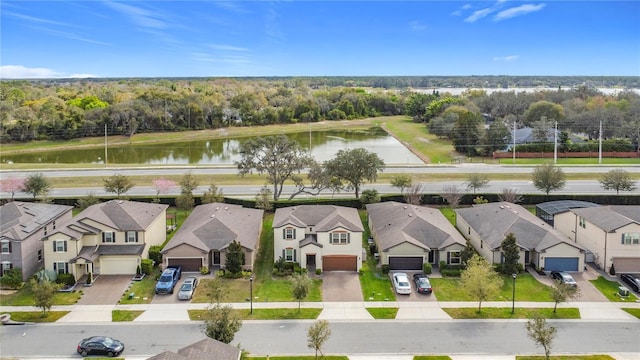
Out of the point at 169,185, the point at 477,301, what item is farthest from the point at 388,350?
the point at 169,185

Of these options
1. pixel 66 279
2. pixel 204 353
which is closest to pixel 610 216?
pixel 204 353

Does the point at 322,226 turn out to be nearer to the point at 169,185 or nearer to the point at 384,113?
the point at 169,185

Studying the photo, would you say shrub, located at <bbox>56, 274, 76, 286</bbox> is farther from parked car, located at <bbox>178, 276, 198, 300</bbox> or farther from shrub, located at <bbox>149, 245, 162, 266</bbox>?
parked car, located at <bbox>178, 276, 198, 300</bbox>

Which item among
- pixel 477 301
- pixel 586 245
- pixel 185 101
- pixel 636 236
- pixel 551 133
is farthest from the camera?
pixel 185 101

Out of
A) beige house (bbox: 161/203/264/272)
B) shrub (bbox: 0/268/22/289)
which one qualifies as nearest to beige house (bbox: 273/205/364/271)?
beige house (bbox: 161/203/264/272)

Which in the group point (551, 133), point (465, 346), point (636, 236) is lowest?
point (465, 346)

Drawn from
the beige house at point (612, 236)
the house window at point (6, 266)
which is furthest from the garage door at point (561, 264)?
the house window at point (6, 266)
